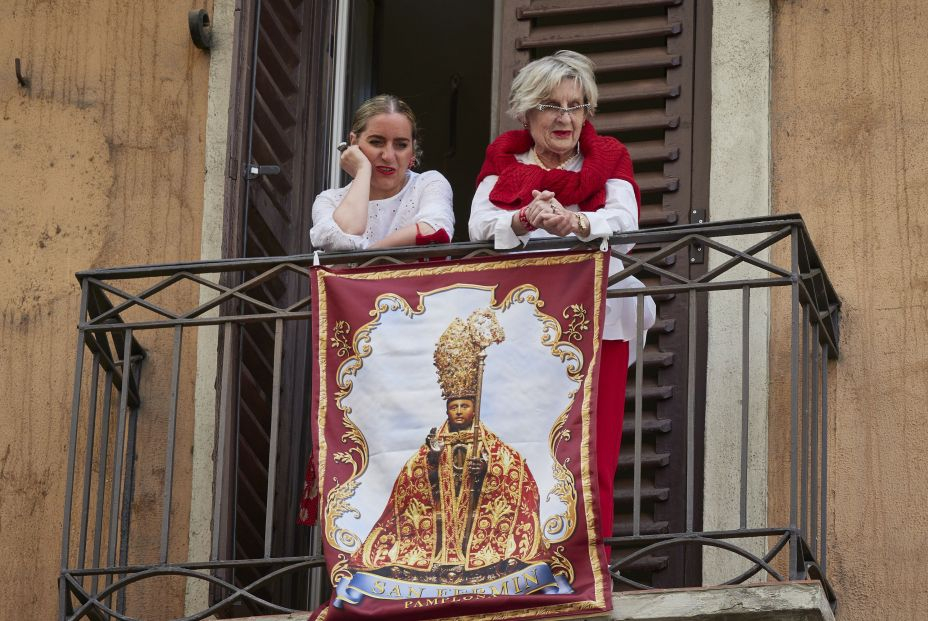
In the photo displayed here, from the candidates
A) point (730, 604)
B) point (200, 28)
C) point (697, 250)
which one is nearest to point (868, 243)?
point (697, 250)

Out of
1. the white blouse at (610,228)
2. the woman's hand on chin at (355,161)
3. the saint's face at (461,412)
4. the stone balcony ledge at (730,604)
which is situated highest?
the woman's hand on chin at (355,161)

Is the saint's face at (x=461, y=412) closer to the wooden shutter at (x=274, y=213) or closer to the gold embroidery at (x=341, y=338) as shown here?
the gold embroidery at (x=341, y=338)

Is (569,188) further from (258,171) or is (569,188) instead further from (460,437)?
(258,171)

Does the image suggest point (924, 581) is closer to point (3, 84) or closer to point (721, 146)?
point (721, 146)

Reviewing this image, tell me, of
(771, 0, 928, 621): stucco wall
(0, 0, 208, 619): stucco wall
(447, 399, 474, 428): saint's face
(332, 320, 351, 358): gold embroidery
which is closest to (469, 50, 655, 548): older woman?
(447, 399, 474, 428): saint's face

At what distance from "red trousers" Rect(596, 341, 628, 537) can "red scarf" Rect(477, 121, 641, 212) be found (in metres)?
0.50

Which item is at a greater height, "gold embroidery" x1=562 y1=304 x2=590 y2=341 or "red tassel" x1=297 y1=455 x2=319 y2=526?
"gold embroidery" x1=562 y1=304 x2=590 y2=341

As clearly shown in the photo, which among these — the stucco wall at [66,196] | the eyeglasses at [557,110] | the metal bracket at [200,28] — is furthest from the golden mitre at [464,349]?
the metal bracket at [200,28]

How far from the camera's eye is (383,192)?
275 inches

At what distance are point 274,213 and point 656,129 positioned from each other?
1480 millimetres

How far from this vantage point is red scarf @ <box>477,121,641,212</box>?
21.2ft

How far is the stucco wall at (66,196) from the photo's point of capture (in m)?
7.28

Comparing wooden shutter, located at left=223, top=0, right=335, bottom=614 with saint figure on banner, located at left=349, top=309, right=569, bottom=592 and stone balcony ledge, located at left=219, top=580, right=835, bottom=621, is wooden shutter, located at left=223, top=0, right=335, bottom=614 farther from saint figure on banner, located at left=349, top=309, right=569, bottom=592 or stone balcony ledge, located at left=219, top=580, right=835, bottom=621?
stone balcony ledge, located at left=219, top=580, right=835, bottom=621

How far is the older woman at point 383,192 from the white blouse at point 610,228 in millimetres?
222
